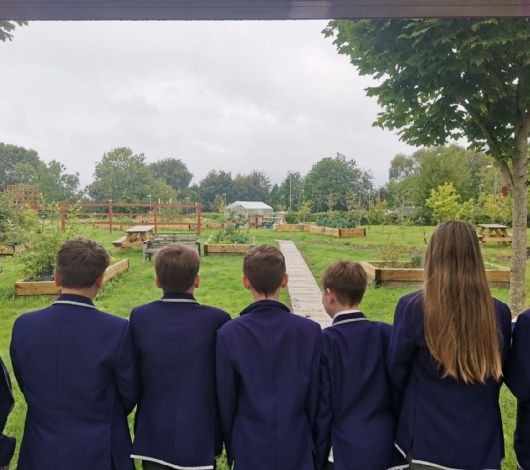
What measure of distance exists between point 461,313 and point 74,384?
1.11 metres

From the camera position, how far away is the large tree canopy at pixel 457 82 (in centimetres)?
220

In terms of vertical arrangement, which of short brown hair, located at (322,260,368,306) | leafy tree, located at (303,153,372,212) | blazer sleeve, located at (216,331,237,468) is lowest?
blazer sleeve, located at (216,331,237,468)

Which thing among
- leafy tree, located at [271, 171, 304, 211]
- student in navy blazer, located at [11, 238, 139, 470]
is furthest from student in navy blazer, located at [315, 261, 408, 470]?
leafy tree, located at [271, 171, 304, 211]

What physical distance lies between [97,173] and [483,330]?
407 centimetres

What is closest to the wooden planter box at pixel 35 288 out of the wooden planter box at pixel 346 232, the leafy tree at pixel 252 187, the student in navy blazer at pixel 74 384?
the leafy tree at pixel 252 187

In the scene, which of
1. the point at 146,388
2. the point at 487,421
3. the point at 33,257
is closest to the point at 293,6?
the point at 146,388

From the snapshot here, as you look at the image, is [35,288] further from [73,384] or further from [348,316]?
[348,316]

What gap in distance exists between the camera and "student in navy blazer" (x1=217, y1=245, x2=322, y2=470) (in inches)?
45.5

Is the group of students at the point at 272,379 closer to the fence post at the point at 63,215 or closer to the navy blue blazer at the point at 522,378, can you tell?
the navy blue blazer at the point at 522,378

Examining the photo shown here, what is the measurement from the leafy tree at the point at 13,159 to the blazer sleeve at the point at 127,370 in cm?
389

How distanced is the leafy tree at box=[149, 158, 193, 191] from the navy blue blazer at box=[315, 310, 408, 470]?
195 inches

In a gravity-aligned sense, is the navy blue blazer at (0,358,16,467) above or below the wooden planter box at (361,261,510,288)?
above

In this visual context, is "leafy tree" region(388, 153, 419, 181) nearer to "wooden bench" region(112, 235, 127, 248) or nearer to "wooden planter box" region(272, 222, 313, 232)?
"wooden planter box" region(272, 222, 313, 232)

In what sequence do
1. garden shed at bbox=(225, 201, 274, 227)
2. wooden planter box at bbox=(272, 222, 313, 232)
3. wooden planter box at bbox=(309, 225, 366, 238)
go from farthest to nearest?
wooden planter box at bbox=(272, 222, 313, 232) → wooden planter box at bbox=(309, 225, 366, 238) → garden shed at bbox=(225, 201, 274, 227)
